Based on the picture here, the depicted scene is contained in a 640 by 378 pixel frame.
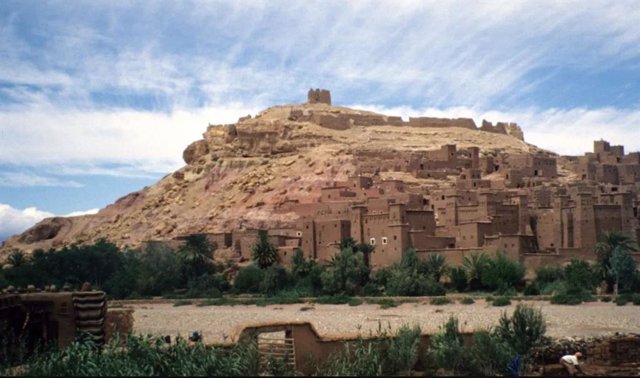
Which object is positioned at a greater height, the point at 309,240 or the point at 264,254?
the point at 309,240

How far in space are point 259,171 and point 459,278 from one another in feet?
90.2

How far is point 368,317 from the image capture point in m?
29.6

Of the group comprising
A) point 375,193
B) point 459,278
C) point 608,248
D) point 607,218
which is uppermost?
point 375,193

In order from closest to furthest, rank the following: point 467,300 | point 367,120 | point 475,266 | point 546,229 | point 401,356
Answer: point 401,356
point 467,300
point 475,266
point 546,229
point 367,120

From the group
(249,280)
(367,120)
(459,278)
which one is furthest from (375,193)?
(367,120)

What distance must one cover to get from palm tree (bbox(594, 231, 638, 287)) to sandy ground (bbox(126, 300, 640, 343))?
333 cm

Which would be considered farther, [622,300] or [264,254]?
[264,254]

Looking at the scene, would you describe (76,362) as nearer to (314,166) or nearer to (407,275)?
(407,275)

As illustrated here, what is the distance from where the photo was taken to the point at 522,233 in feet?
128

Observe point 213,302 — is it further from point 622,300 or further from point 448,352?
point 448,352

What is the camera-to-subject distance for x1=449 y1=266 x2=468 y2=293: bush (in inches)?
1465

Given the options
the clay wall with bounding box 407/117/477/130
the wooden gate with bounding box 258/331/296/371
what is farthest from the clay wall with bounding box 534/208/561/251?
the clay wall with bounding box 407/117/477/130

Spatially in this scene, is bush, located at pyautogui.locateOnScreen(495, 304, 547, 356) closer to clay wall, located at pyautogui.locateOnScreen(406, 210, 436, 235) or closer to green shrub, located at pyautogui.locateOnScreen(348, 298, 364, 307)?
green shrub, located at pyautogui.locateOnScreen(348, 298, 364, 307)

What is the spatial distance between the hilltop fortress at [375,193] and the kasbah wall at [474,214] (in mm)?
69
